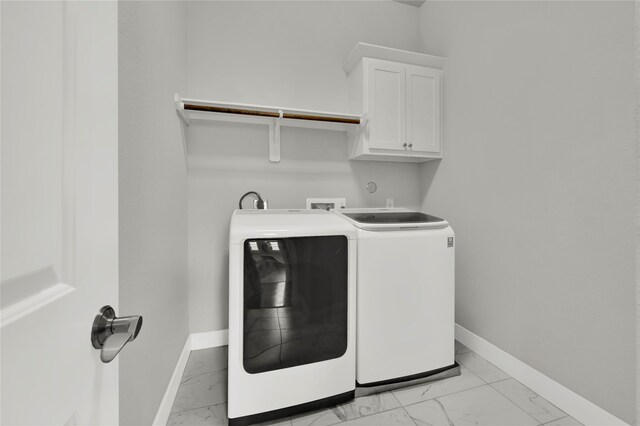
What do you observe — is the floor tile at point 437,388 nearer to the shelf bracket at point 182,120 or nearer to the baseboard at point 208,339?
the baseboard at point 208,339

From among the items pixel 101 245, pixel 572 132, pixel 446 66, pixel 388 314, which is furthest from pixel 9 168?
pixel 446 66

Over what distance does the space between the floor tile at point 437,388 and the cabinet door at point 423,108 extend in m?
1.58

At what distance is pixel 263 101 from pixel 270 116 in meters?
0.34

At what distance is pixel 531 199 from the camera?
153 cm

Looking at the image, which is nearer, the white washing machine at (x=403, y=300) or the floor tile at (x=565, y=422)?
the floor tile at (x=565, y=422)

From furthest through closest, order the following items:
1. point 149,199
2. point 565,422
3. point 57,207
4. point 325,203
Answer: point 325,203
point 565,422
point 149,199
point 57,207

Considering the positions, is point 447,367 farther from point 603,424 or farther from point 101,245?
point 101,245

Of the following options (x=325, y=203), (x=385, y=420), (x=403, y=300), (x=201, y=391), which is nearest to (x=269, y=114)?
(x=325, y=203)

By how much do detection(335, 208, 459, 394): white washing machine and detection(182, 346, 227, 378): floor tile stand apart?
94 cm

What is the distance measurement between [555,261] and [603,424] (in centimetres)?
73

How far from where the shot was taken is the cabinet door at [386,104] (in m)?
2.02

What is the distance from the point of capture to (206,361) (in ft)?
5.94

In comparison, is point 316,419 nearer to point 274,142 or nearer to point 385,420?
point 385,420

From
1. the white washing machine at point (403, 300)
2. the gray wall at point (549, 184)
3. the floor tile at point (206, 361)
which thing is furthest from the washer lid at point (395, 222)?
the floor tile at point (206, 361)
